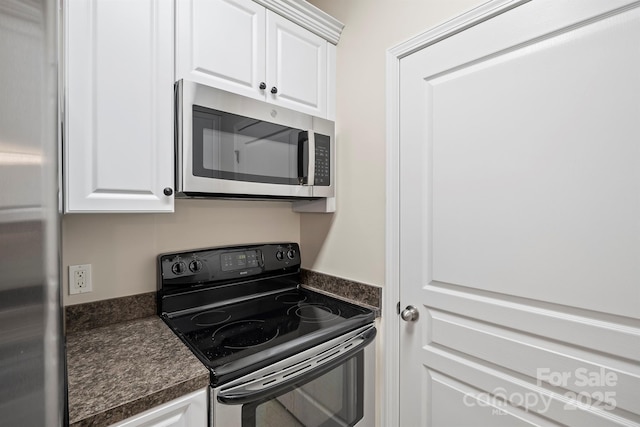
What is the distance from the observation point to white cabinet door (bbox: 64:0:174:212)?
3.11 feet

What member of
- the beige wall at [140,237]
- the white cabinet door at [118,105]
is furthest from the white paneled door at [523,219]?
the white cabinet door at [118,105]

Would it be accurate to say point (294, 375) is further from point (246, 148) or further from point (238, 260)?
point (246, 148)

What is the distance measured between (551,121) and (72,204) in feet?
5.00

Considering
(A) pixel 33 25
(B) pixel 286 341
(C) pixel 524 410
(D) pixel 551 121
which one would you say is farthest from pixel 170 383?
(D) pixel 551 121

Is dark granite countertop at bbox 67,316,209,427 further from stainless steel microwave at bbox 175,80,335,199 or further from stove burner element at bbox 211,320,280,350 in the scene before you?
stainless steel microwave at bbox 175,80,335,199

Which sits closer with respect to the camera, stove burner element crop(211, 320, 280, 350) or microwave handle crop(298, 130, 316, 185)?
stove burner element crop(211, 320, 280, 350)

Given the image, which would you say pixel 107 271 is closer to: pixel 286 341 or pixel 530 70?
pixel 286 341

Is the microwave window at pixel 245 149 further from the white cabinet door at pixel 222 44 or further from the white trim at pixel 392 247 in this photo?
the white trim at pixel 392 247

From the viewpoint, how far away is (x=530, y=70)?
40.6 inches

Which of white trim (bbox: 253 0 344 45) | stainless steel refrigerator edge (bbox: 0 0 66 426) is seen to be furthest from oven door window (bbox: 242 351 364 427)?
white trim (bbox: 253 0 344 45)

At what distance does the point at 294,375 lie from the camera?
1051 mm

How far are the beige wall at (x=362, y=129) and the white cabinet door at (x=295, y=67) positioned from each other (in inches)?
4.8

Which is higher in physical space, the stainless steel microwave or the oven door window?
the stainless steel microwave

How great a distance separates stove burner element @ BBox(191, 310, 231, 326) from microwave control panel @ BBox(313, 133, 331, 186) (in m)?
0.73
